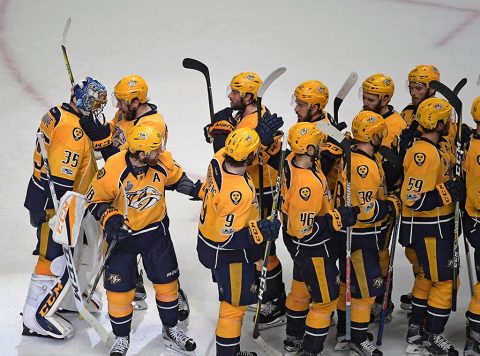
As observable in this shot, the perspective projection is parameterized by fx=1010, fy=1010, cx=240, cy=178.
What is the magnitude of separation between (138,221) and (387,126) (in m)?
1.72

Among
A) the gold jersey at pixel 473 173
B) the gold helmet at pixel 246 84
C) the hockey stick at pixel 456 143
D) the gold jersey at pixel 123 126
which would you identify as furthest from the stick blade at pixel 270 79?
the gold jersey at pixel 473 173

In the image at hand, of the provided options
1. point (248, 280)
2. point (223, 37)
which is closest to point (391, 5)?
point (223, 37)

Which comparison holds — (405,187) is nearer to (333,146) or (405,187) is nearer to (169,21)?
(333,146)

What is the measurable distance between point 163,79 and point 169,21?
1.21 m

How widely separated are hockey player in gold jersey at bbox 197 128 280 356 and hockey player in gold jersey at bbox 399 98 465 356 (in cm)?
93

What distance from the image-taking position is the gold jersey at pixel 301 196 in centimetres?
553

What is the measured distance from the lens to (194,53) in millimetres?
9844

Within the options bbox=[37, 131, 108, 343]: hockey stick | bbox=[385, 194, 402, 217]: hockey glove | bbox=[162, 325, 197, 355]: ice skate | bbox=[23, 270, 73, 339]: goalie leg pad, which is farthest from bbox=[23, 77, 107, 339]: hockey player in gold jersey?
bbox=[385, 194, 402, 217]: hockey glove

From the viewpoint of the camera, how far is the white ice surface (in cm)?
814

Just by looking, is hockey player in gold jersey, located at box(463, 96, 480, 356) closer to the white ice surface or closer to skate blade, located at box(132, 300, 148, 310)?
the white ice surface

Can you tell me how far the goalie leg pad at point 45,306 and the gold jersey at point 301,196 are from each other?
4.83 feet

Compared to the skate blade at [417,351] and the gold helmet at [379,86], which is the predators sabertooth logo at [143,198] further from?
the skate blade at [417,351]

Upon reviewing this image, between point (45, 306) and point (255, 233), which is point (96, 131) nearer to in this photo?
point (45, 306)

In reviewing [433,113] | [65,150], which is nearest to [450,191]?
[433,113]
